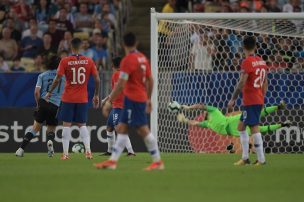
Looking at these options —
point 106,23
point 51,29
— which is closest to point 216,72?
point 106,23

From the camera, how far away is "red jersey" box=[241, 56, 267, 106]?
14.8 metres

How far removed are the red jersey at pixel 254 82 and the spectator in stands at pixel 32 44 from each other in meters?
10.6

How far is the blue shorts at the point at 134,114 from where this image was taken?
1314cm

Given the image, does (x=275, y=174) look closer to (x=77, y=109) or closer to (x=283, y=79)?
(x=77, y=109)

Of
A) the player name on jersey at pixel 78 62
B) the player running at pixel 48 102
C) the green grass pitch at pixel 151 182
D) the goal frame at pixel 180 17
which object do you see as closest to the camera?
the green grass pitch at pixel 151 182

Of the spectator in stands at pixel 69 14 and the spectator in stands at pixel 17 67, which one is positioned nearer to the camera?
the spectator in stands at pixel 17 67

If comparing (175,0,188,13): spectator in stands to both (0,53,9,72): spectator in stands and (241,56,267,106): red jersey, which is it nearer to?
(0,53,9,72): spectator in stands

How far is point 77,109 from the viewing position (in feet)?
54.7

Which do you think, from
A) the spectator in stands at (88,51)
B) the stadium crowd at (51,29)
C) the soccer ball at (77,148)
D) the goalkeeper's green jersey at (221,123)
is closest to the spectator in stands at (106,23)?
the stadium crowd at (51,29)

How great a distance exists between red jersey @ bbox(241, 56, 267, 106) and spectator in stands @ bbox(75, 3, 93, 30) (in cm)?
→ 1112

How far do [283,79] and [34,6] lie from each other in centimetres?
892

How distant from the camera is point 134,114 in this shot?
43.2 ft

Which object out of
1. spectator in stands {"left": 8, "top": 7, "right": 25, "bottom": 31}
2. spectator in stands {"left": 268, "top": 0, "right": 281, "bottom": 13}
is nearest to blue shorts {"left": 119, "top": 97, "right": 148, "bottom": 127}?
spectator in stands {"left": 268, "top": 0, "right": 281, "bottom": 13}

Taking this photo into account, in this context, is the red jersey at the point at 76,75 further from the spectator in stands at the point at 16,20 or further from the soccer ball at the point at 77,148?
the spectator in stands at the point at 16,20
